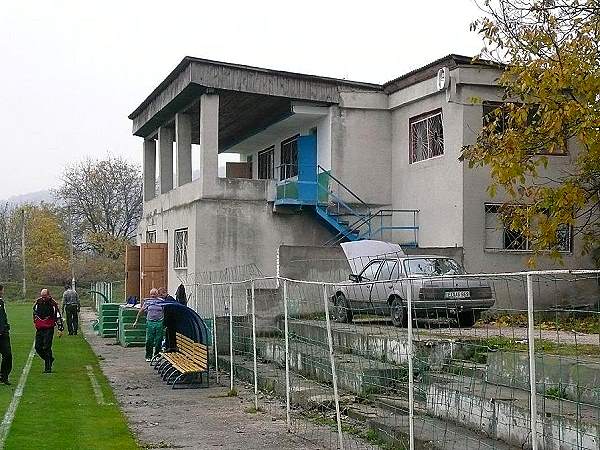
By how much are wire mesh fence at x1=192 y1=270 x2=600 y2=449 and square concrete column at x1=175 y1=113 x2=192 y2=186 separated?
1704cm

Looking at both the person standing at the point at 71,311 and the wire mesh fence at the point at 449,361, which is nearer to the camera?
the wire mesh fence at the point at 449,361

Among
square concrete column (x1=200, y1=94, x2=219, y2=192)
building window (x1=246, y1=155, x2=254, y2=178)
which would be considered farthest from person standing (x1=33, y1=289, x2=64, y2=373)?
building window (x1=246, y1=155, x2=254, y2=178)

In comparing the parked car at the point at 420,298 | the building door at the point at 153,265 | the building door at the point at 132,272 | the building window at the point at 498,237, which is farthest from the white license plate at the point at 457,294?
the building door at the point at 132,272

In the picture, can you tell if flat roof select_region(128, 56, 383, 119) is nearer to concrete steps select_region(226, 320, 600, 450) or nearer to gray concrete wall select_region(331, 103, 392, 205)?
gray concrete wall select_region(331, 103, 392, 205)

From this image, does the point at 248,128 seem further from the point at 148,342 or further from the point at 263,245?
the point at 148,342

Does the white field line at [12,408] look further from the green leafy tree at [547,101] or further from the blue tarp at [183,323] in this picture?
the green leafy tree at [547,101]

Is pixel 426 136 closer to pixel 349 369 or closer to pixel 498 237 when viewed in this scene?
pixel 498 237

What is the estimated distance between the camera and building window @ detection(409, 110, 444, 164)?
2394 centimetres

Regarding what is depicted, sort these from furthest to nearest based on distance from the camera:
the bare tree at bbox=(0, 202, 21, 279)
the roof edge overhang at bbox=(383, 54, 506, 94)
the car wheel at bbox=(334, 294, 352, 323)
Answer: the bare tree at bbox=(0, 202, 21, 279), the roof edge overhang at bbox=(383, 54, 506, 94), the car wheel at bbox=(334, 294, 352, 323)

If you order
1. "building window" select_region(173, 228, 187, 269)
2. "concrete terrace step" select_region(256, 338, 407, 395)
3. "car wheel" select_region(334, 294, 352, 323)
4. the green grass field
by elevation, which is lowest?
the green grass field

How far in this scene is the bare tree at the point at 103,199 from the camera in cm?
7694

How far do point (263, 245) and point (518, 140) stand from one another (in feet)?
43.4

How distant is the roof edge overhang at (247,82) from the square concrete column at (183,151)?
1179mm

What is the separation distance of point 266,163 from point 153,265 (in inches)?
267
